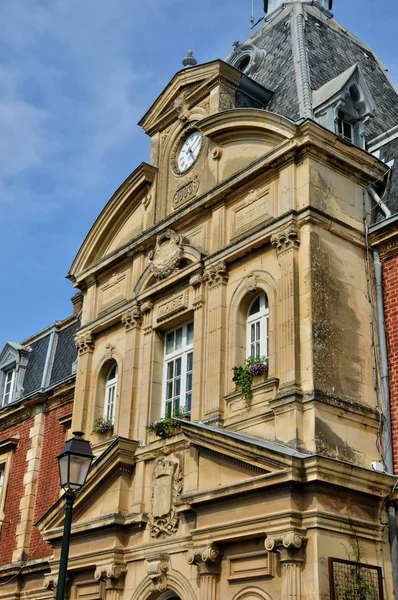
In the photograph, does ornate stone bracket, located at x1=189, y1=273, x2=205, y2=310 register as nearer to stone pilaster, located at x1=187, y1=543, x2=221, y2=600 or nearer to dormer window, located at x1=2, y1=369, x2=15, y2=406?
stone pilaster, located at x1=187, y1=543, x2=221, y2=600

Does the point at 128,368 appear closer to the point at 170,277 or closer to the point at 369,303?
the point at 170,277

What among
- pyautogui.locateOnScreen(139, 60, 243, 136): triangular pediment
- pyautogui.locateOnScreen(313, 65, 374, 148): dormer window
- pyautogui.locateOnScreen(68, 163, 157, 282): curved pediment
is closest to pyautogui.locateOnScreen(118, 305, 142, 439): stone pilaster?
pyautogui.locateOnScreen(68, 163, 157, 282): curved pediment

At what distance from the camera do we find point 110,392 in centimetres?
1848

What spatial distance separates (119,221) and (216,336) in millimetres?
5555

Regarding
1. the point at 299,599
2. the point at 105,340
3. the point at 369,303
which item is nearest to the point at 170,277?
the point at 105,340

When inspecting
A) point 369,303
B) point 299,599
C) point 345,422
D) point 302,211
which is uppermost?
point 302,211

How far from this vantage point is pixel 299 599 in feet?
38.1

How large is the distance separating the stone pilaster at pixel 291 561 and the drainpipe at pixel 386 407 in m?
1.55

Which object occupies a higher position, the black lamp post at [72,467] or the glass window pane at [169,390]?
the glass window pane at [169,390]

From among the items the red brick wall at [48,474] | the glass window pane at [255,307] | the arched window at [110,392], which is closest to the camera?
the glass window pane at [255,307]

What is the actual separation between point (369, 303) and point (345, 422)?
238 cm

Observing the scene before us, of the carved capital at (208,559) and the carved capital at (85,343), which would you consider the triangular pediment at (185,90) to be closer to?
the carved capital at (85,343)

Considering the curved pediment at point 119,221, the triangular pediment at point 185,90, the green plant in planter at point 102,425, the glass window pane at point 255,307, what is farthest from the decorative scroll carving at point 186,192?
the green plant in planter at point 102,425

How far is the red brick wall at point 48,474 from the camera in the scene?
Result: 20.7m
